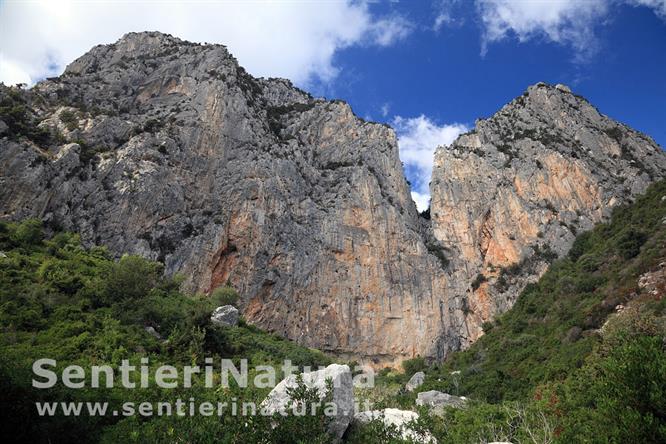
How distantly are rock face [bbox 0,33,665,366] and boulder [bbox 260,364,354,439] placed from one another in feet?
121

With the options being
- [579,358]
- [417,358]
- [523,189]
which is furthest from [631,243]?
[523,189]

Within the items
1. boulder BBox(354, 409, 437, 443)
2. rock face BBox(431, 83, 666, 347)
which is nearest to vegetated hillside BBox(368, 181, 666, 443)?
boulder BBox(354, 409, 437, 443)

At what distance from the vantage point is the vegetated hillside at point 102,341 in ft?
40.0

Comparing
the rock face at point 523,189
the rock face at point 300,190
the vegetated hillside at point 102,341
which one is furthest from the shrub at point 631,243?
the vegetated hillside at point 102,341

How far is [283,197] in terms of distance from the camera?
59.3 m

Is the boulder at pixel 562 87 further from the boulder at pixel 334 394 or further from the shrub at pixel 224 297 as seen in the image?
the boulder at pixel 334 394

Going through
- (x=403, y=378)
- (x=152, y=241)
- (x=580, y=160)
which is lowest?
(x=403, y=378)

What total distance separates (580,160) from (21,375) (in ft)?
243

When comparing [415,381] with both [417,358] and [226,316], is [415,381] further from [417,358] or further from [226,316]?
[226,316]

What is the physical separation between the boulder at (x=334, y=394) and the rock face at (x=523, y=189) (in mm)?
48636

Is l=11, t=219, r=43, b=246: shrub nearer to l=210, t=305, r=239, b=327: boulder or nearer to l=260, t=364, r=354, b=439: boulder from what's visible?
l=210, t=305, r=239, b=327: boulder

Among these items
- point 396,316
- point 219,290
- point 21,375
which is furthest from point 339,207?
point 21,375

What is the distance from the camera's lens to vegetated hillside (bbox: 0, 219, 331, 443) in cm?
1219

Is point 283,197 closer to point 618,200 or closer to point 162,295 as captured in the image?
point 162,295
